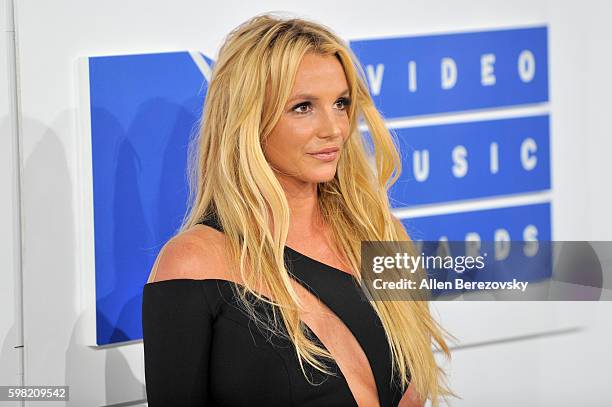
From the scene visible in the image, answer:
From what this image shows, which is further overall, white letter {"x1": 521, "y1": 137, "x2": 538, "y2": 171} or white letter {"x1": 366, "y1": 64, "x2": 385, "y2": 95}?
white letter {"x1": 521, "y1": 137, "x2": 538, "y2": 171}

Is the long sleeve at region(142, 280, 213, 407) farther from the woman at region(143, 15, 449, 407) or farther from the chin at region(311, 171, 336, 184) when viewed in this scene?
the chin at region(311, 171, 336, 184)

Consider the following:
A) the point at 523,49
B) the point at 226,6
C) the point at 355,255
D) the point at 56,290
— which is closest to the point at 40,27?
the point at 226,6

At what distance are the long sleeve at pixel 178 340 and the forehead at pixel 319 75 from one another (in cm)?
52

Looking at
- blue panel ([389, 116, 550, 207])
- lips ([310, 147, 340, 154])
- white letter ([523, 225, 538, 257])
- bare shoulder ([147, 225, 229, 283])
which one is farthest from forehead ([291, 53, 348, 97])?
white letter ([523, 225, 538, 257])

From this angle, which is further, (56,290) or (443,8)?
(443,8)

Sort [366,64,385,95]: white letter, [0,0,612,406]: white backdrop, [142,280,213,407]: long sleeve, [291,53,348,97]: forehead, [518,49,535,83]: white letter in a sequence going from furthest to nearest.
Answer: [518,49,535,83]: white letter → [366,64,385,95]: white letter → [0,0,612,406]: white backdrop → [291,53,348,97]: forehead → [142,280,213,407]: long sleeve

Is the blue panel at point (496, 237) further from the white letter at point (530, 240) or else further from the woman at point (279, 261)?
the woman at point (279, 261)

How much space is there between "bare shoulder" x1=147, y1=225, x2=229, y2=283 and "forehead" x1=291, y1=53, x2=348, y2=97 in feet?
1.27

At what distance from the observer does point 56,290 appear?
2.24m

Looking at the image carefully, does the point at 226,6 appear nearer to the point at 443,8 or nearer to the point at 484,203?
the point at 443,8

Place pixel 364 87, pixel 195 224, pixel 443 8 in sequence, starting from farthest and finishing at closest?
pixel 443 8, pixel 364 87, pixel 195 224

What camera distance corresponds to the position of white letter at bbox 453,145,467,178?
248cm

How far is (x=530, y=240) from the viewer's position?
254 cm

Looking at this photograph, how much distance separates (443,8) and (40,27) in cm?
114
